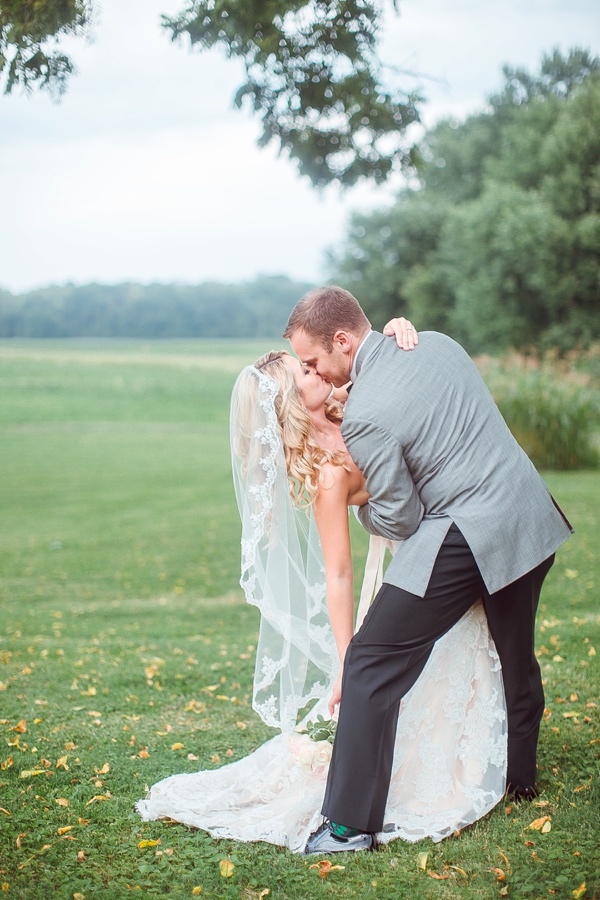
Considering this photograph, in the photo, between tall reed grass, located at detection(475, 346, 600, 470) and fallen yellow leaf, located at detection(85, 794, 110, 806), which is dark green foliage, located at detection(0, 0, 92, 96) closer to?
fallen yellow leaf, located at detection(85, 794, 110, 806)

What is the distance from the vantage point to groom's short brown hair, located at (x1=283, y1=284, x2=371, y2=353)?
11.6 feet

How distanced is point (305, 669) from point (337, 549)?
747 millimetres

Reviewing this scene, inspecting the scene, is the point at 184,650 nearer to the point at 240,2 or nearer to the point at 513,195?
the point at 240,2

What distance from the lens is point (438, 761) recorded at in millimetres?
3807

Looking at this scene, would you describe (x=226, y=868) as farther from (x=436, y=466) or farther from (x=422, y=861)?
(x=436, y=466)

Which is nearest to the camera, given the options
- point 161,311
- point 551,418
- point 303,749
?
point 303,749

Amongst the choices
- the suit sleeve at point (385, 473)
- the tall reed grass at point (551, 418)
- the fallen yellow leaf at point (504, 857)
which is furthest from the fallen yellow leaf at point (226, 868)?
the tall reed grass at point (551, 418)

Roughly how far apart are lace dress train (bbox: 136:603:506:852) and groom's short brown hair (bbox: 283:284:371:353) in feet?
4.53

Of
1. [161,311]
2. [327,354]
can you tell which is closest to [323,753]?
[327,354]

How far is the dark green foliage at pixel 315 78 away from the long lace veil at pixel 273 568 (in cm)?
239

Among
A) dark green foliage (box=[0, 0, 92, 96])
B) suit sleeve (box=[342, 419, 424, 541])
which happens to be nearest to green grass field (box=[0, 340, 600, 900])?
suit sleeve (box=[342, 419, 424, 541])

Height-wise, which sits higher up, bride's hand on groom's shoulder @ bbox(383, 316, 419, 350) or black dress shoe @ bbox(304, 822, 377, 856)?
bride's hand on groom's shoulder @ bbox(383, 316, 419, 350)

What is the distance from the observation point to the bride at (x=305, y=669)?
3.76 metres

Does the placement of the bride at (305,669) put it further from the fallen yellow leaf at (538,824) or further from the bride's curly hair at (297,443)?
the fallen yellow leaf at (538,824)
